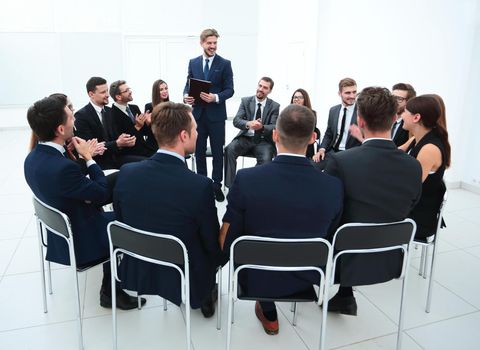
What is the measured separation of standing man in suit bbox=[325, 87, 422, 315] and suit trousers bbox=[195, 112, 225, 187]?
2567mm

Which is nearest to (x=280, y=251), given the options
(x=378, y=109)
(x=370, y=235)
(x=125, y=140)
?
(x=370, y=235)

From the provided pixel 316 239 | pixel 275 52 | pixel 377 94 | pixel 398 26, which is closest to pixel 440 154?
pixel 377 94

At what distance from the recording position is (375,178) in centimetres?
202

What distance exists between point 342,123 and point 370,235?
2.36 m

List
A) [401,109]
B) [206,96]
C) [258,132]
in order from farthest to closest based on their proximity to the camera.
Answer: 1. [258,132]
2. [206,96]
3. [401,109]

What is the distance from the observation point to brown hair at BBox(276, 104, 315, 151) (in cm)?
190

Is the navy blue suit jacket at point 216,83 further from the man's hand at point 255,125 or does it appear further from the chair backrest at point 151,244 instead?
the chair backrest at point 151,244

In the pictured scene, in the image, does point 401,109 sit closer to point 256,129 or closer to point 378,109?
point 256,129

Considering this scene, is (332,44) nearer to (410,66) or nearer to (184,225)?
(410,66)

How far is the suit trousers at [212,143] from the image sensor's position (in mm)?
4531

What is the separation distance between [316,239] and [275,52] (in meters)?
7.87

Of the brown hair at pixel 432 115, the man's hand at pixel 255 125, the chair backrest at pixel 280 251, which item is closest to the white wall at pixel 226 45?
the man's hand at pixel 255 125

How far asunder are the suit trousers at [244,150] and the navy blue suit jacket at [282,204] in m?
2.70

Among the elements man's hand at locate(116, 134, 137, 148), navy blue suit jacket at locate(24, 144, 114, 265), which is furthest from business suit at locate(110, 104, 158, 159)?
navy blue suit jacket at locate(24, 144, 114, 265)
